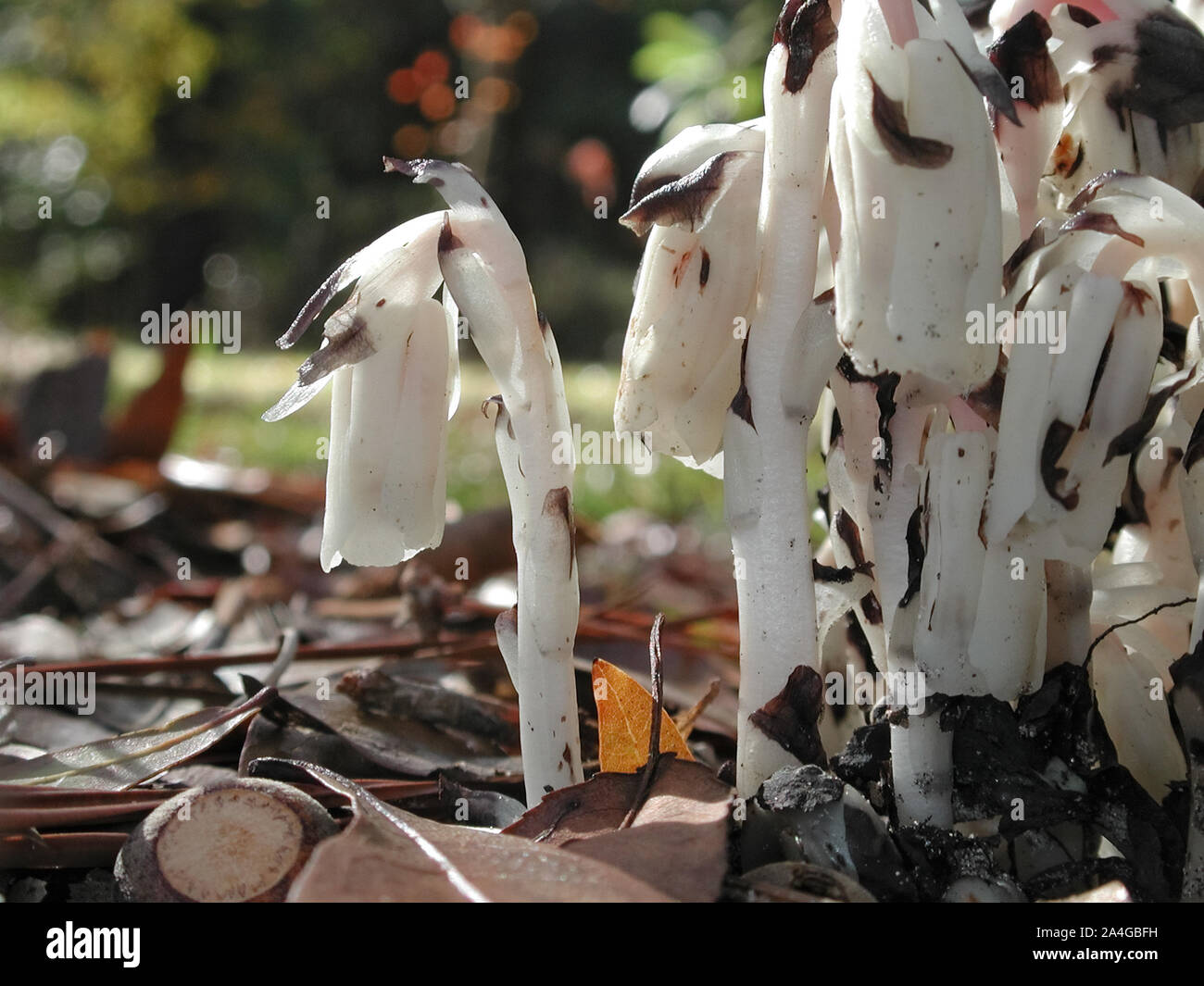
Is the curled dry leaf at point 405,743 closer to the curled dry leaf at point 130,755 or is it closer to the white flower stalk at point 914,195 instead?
the curled dry leaf at point 130,755

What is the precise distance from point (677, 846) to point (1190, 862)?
0.43 metres

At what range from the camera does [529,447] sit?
1047 millimetres

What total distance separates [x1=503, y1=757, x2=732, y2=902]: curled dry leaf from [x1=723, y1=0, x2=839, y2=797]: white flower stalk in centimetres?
8

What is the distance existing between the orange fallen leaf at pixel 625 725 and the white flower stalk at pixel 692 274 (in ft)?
0.82

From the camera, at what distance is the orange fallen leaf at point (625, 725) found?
109 centimetres

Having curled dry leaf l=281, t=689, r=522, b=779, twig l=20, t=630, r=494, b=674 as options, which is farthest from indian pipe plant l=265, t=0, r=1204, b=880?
twig l=20, t=630, r=494, b=674

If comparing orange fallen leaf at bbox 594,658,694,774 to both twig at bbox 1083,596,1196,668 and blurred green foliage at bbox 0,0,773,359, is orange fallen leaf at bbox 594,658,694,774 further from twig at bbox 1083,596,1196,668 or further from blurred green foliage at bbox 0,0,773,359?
blurred green foliage at bbox 0,0,773,359

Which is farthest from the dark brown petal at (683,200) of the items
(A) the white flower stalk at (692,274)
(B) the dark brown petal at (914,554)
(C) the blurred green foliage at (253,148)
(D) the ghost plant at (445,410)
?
(C) the blurred green foliage at (253,148)

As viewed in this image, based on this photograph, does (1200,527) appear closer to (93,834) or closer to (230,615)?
(93,834)

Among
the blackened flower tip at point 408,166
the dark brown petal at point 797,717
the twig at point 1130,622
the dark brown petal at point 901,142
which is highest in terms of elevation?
the blackened flower tip at point 408,166

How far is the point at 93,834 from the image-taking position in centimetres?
101

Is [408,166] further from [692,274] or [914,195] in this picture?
[914,195]
